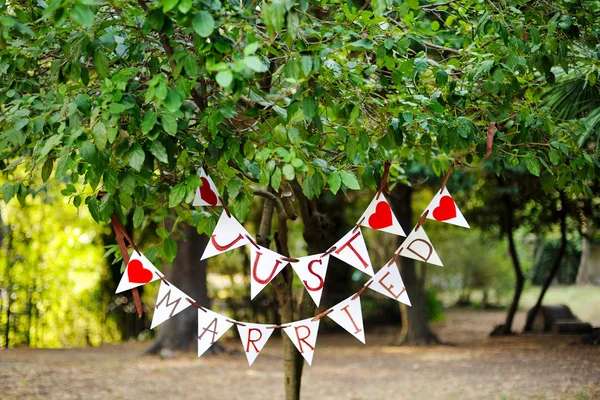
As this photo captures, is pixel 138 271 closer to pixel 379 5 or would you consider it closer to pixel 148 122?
pixel 148 122

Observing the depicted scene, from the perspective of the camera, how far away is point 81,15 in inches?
101

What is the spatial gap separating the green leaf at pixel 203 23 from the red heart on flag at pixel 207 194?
1235 millimetres

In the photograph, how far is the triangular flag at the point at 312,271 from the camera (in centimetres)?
376

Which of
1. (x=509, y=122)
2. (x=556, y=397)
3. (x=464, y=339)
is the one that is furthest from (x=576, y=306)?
(x=509, y=122)

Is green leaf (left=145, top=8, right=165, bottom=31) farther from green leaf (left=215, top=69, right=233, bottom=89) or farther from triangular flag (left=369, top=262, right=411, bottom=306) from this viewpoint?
triangular flag (left=369, top=262, right=411, bottom=306)

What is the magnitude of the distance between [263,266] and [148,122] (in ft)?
4.04

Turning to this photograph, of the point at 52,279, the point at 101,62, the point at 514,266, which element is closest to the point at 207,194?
the point at 101,62

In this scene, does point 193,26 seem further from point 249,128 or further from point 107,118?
point 249,128

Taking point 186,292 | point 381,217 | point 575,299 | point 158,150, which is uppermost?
point 158,150

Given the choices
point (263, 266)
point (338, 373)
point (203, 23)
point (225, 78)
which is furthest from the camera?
point (338, 373)

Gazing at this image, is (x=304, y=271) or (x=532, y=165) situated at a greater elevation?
(x=532, y=165)

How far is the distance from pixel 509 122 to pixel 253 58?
7.69 feet

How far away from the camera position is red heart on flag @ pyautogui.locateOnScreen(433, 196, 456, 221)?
3920 millimetres

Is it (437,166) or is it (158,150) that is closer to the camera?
(158,150)
